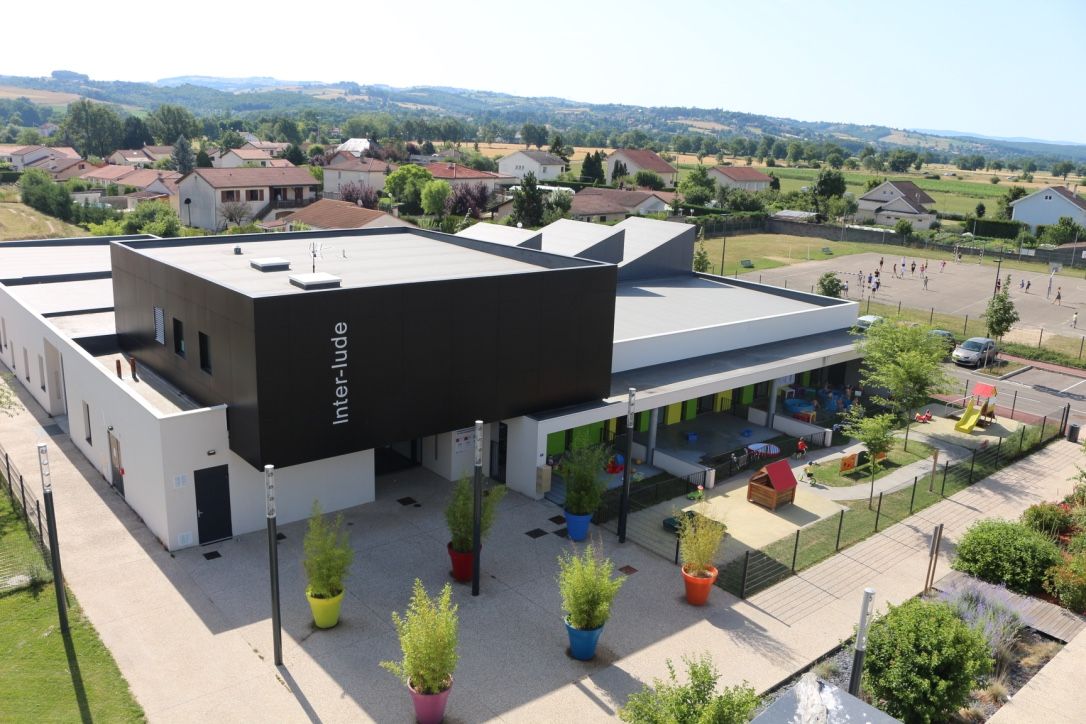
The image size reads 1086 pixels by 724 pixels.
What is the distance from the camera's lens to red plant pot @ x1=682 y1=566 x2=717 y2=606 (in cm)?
1895

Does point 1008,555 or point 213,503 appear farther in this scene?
point 213,503

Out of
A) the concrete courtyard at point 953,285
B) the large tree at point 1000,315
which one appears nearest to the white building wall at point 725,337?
the large tree at point 1000,315

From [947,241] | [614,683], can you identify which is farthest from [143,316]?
[947,241]

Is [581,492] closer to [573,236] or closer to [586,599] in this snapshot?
[586,599]

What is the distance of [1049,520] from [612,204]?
2998 inches

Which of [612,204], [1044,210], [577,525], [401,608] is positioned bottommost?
[401,608]

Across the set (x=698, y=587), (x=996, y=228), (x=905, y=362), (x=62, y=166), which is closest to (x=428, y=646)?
(x=698, y=587)

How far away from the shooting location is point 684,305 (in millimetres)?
36500

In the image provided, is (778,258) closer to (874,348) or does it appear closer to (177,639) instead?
(874,348)

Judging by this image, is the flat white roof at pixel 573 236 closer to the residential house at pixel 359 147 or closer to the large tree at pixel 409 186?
the large tree at pixel 409 186

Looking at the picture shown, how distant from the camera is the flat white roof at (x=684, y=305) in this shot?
3259cm

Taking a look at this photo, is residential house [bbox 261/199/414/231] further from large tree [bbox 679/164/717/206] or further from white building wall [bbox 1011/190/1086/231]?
white building wall [bbox 1011/190/1086/231]

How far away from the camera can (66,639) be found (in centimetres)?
1670

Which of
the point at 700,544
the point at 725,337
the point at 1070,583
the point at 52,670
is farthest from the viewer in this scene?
the point at 725,337
